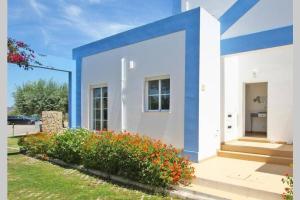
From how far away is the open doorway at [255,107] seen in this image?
1147 cm

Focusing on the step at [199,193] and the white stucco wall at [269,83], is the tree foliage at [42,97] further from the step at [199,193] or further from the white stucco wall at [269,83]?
the step at [199,193]

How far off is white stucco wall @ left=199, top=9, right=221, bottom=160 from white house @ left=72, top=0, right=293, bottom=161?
31 mm

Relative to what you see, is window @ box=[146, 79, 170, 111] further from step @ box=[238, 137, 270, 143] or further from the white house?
step @ box=[238, 137, 270, 143]

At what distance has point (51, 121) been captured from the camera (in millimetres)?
12688

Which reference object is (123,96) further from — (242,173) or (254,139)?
(242,173)

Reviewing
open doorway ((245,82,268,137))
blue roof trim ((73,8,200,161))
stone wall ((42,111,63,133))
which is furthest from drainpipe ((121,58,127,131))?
open doorway ((245,82,268,137))

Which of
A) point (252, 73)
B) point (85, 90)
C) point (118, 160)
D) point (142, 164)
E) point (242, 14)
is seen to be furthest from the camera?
point (85, 90)

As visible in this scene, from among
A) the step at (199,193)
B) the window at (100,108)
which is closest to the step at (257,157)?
the step at (199,193)

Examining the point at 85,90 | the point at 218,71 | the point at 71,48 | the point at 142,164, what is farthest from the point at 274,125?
the point at 71,48

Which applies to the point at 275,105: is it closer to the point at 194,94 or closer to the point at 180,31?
the point at 194,94

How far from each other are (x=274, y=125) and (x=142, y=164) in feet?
19.9

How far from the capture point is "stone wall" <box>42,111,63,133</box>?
1257cm

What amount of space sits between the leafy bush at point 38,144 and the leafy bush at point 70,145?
0.43 metres

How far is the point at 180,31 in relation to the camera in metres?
8.71
